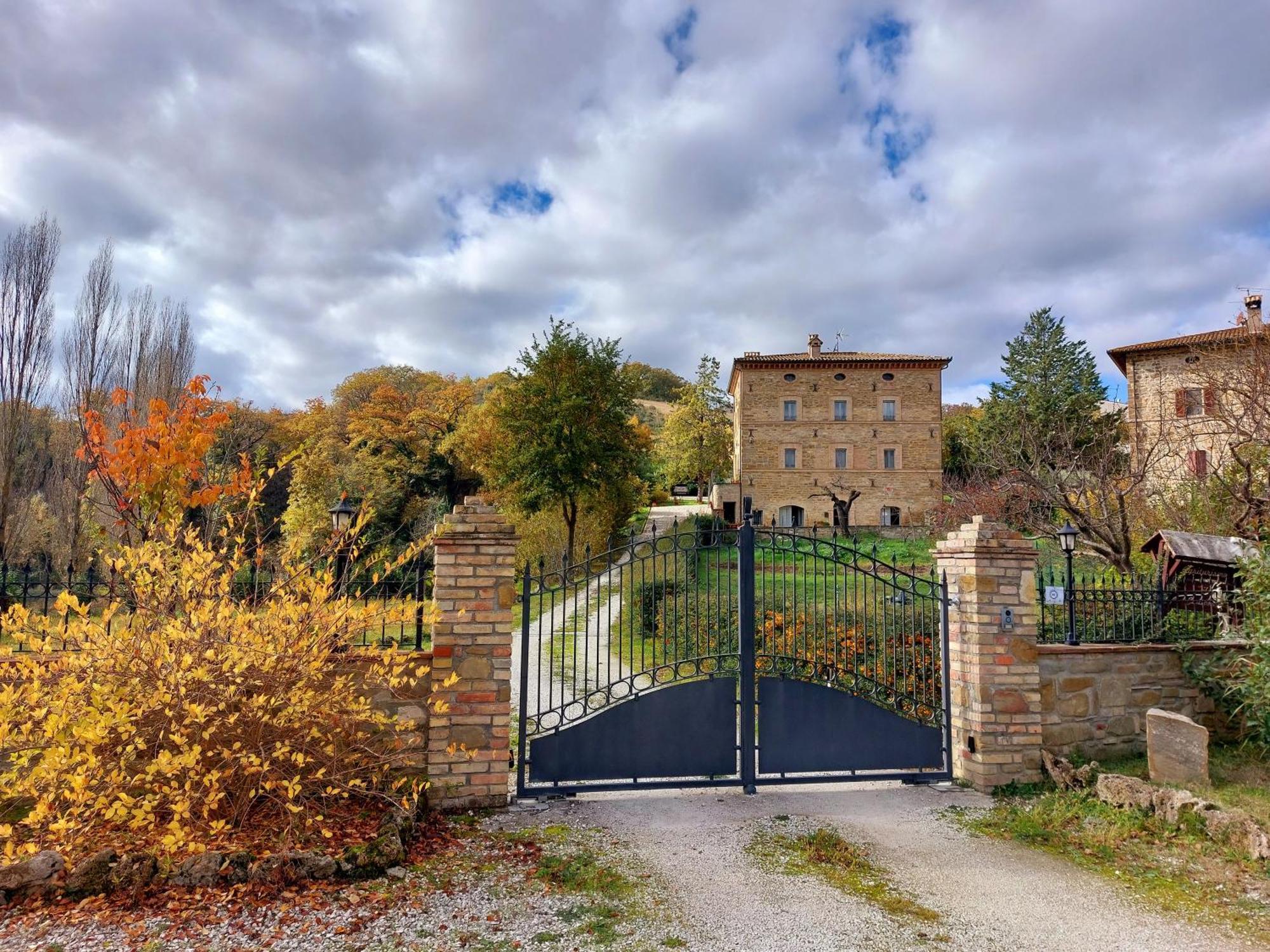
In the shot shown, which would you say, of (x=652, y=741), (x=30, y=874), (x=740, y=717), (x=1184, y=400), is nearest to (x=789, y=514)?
(x=1184, y=400)

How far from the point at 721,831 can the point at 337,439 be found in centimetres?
3400

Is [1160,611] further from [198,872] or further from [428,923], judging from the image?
[198,872]

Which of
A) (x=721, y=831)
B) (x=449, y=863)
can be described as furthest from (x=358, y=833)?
(x=721, y=831)

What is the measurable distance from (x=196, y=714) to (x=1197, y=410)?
1050 inches

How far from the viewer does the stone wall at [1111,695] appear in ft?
20.5

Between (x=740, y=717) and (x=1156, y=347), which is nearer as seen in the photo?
(x=740, y=717)

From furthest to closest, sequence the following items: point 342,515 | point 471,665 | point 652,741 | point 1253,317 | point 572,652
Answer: point 1253,317 < point 572,652 < point 342,515 < point 652,741 < point 471,665

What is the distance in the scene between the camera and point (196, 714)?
13.4ft

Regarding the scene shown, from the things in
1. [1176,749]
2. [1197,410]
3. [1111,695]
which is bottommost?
[1176,749]

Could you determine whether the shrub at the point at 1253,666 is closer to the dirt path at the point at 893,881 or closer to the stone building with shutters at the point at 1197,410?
the dirt path at the point at 893,881

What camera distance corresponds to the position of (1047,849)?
4.84 metres

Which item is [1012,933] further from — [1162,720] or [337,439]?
[337,439]

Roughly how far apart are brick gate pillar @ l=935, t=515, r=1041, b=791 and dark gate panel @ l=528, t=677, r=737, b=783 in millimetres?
2093

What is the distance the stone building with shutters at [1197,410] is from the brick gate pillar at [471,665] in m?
10.8
